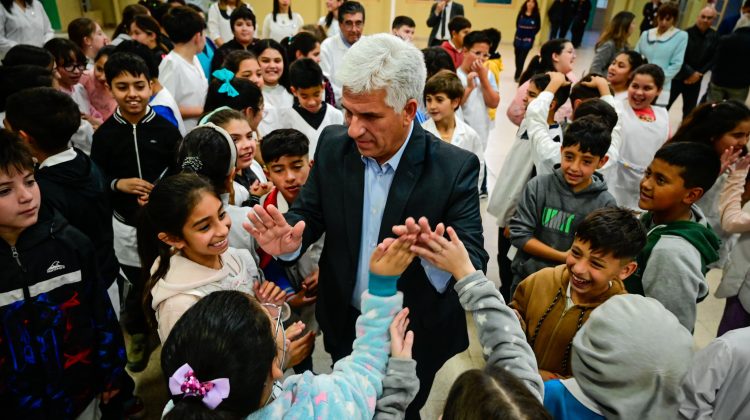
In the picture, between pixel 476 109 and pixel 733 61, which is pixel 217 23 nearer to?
pixel 476 109

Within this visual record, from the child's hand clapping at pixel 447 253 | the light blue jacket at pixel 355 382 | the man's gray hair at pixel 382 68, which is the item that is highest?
the man's gray hair at pixel 382 68

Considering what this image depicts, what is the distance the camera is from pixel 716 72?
5.74 m

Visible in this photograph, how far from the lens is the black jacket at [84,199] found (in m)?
1.92

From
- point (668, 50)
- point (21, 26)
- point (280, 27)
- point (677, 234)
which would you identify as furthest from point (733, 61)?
point (21, 26)

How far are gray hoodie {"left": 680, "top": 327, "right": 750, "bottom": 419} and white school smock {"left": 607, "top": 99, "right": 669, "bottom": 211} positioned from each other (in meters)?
1.97

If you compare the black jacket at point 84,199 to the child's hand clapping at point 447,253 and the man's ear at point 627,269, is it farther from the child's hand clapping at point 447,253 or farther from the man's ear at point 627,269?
the man's ear at point 627,269

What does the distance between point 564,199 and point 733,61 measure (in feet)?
16.6

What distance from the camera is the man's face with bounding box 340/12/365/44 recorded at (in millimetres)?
4527

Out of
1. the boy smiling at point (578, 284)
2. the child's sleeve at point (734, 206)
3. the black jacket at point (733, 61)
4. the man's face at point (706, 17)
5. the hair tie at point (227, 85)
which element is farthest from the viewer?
the man's face at point (706, 17)

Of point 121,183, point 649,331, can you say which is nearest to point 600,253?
point 649,331

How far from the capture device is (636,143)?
309cm

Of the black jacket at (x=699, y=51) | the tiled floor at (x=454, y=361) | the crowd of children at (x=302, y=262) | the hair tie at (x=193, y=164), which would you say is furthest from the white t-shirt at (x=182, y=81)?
the black jacket at (x=699, y=51)

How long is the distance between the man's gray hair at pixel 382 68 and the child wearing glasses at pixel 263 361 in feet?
1.62

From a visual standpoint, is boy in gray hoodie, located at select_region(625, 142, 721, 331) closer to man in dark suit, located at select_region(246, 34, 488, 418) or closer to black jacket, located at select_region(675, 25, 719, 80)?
man in dark suit, located at select_region(246, 34, 488, 418)
